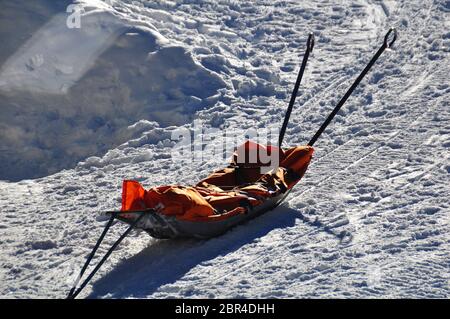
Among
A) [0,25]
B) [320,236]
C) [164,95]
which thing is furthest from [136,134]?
[320,236]

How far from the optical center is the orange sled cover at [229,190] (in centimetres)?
748

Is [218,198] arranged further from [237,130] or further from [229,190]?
[237,130]

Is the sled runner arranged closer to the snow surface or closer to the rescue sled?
the rescue sled

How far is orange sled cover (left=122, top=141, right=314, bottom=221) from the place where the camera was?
748cm

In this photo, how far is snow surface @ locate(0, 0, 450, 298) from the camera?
743cm

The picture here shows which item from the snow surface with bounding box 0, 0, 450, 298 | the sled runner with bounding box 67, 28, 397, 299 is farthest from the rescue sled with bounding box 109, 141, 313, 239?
the snow surface with bounding box 0, 0, 450, 298

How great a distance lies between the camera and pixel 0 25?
38.3 feet

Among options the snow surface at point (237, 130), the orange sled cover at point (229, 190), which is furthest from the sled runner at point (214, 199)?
the snow surface at point (237, 130)

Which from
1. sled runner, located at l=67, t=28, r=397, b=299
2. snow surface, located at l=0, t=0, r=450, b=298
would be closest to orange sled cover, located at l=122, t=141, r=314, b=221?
sled runner, located at l=67, t=28, r=397, b=299

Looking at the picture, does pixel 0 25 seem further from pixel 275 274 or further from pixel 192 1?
pixel 275 274

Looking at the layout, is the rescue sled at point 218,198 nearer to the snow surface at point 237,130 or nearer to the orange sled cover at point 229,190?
A: the orange sled cover at point 229,190

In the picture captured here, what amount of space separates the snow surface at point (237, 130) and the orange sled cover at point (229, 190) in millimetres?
232

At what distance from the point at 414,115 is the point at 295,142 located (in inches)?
50.9

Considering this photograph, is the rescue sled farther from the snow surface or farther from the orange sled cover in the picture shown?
the snow surface
